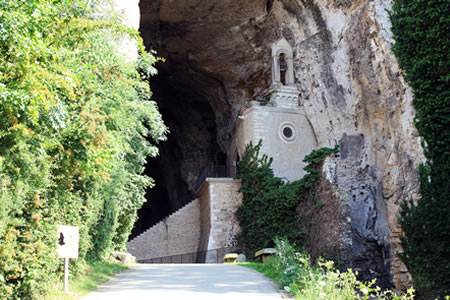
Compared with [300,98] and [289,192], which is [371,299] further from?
[300,98]

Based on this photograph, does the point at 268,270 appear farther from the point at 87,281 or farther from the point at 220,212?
the point at 220,212

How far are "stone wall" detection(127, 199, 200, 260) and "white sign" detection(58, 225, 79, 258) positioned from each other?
664 inches

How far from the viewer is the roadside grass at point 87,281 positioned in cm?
844

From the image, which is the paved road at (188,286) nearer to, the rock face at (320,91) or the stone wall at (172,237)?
the rock face at (320,91)

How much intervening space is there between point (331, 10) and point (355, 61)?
2980mm


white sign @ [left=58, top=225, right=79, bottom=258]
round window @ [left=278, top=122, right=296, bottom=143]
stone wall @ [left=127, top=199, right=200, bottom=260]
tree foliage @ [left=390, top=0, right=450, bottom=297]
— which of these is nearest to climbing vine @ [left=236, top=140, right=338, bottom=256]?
round window @ [left=278, top=122, right=296, bottom=143]

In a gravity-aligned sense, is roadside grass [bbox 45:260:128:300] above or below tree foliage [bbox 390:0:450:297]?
below

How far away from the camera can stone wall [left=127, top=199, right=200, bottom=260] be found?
25688 millimetres

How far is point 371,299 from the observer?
16.0m

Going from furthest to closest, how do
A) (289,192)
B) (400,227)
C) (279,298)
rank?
(289,192), (400,227), (279,298)

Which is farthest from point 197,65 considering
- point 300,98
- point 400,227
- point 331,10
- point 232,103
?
point 400,227

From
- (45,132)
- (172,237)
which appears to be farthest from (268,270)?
(172,237)

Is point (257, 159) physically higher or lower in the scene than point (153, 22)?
lower

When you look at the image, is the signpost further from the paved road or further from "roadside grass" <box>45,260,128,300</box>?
the paved road
